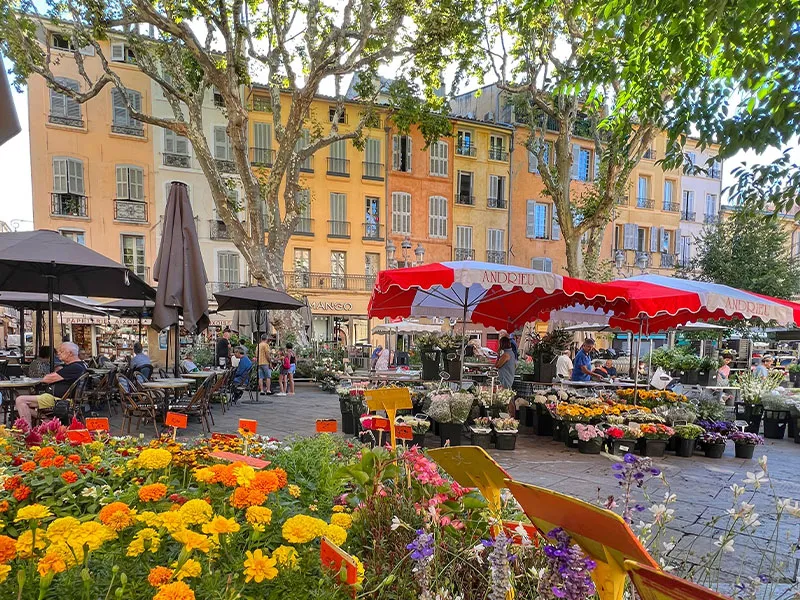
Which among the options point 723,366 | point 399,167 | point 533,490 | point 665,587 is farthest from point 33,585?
point 399,167

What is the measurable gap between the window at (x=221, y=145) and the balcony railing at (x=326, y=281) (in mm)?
6142

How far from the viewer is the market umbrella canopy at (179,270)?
705 centimetres

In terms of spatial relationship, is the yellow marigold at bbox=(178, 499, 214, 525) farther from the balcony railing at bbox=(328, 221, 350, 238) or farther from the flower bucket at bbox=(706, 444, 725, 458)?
the balcony railing at bbox=(328, 221, 350, 238)

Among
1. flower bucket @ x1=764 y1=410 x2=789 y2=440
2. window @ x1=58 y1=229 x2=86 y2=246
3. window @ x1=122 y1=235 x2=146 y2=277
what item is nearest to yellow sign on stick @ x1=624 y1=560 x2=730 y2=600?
flower bucket @ x1=764 y1=410 x2=789 y2=440

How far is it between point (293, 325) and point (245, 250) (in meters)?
2.86

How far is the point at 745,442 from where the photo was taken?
630 centimetres

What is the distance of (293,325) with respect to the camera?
16.4 m

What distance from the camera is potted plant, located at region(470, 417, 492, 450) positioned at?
6320 mm

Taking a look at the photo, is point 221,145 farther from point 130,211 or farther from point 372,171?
point 372,171

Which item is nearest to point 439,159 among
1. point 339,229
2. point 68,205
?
point 339,229

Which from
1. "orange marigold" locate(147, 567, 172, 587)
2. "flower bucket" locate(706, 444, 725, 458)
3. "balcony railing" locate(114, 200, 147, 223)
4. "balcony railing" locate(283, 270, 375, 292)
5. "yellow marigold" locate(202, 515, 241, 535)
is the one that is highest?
"balcony railing" locate(114, 200, 147, 223)

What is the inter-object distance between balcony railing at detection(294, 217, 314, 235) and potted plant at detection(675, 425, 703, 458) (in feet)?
69.9

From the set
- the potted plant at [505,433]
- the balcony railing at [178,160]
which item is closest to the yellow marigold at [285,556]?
the potted plant at [505,433]

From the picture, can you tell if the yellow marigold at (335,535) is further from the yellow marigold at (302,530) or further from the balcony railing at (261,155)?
the balcony railing at (261,155)
